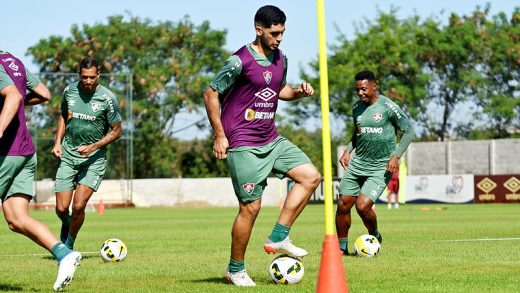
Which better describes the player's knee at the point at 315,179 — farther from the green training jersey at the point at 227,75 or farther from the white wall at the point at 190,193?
the white wall at the point at 190,193

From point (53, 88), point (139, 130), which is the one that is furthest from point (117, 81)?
point (139, 130)

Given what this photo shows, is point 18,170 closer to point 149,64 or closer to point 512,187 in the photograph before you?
point 512,187

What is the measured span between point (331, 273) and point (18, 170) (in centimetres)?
324

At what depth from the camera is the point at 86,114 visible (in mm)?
14531

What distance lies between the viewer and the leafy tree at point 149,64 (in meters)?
69.6

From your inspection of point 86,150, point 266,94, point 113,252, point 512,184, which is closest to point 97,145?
point 86,150

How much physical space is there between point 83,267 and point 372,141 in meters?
4.44

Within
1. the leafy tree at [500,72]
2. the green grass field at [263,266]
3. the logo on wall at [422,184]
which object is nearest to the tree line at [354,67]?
the leafy tree at [500,72]

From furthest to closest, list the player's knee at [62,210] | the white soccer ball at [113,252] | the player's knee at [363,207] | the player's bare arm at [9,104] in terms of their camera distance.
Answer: the player's knee at [62,210] < the player's knee at [363,207] < the white soccer ball at [113,252] < the player's bare arm at [9,104]

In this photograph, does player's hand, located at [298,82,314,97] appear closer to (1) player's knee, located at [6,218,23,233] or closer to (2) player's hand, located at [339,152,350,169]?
(1) player's knee, located at [6,218,23,233]

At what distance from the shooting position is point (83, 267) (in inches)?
504

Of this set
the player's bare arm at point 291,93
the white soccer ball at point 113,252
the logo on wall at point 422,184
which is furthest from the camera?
the logo on wall at point 422,184

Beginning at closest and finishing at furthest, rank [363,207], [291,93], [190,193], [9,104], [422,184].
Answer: [9,104] → [291,93] → [363,207] → [422,184] → [190,193]

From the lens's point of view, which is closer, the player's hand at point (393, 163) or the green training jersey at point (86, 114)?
the player's hand at point (393, 163)
